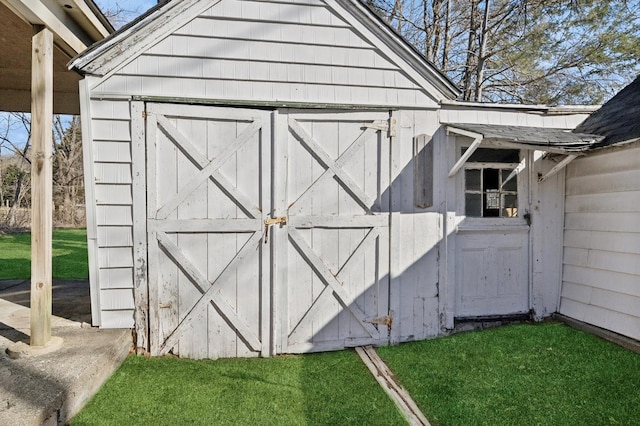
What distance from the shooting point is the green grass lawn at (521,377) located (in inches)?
94.3

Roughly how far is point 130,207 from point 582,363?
4.17 metres

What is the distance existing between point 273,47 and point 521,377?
3.56 meters

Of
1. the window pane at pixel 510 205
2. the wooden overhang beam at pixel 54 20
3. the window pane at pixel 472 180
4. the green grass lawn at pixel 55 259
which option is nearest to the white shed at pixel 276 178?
the window pane at pixel 472 180

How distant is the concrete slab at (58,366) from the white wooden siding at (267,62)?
2.08 metres

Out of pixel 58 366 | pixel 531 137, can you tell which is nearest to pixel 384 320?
pixel 531 137

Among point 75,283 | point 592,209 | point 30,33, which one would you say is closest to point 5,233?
point 75,283

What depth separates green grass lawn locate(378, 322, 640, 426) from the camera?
2395mm

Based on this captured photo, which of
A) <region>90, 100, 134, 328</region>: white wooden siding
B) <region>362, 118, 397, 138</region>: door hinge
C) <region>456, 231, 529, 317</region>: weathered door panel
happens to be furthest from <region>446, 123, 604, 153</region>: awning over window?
<region>90, 100, 134, 328</region>: white wooden siding

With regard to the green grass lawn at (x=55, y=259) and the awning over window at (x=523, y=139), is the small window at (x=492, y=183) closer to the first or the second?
the awning over window at (x=523, y=139)

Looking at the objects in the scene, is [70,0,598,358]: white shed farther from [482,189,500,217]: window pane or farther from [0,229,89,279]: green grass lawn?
[0,229,89,279]: green grass lawn

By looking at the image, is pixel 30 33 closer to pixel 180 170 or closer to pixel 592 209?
pixel 180 170

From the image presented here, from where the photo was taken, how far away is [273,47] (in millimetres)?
3246

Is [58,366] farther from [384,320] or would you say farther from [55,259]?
[55,259]

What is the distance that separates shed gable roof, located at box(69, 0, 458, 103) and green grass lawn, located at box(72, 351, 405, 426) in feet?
8.35
